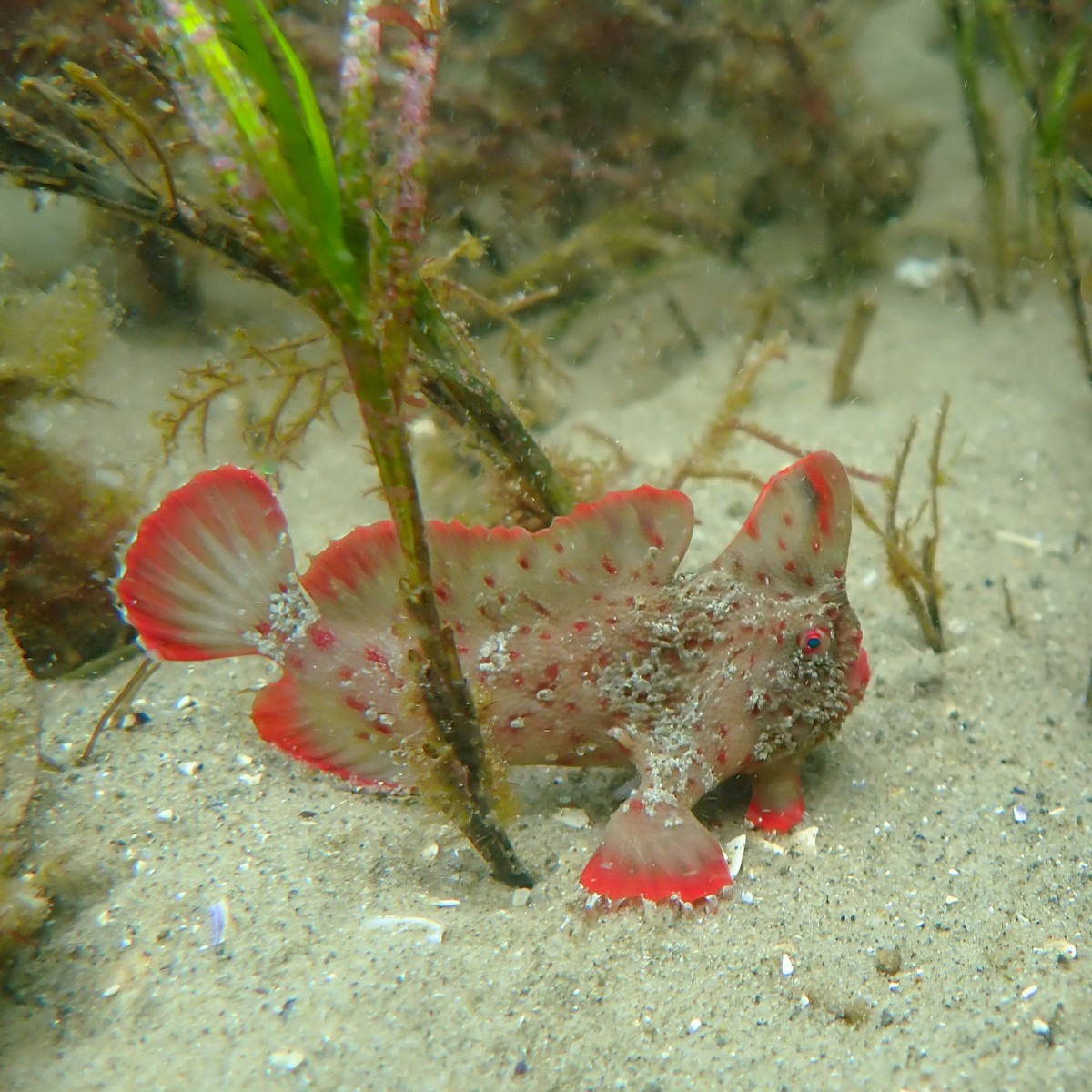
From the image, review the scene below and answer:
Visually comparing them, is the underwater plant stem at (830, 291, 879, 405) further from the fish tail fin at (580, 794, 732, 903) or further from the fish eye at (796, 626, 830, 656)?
the fish tail fin at (580, 794, 732, 903)

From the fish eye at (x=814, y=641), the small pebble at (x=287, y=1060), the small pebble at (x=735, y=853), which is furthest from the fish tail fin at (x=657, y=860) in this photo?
the small pebble at (x=287, y=1060)

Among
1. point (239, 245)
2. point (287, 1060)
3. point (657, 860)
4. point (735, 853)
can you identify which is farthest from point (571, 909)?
point (239, 245)

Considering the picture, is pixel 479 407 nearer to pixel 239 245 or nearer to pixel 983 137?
pixel 239 245

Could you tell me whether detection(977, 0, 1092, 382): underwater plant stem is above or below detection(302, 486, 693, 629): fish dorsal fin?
above

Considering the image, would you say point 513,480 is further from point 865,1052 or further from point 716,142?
point 716,142

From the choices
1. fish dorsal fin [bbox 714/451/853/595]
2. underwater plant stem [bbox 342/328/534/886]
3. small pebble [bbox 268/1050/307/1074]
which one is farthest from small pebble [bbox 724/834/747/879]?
small pebble [bbox 268/1050/307/1074]

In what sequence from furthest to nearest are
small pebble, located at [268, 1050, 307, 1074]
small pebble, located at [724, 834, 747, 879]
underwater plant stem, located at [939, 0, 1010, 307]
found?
underwater plant stem, located at [939, 0, 1010, 307], small pebble, located at [724, 834, 747, 879], small pebble, located at [268, 1050, 307, 1074]

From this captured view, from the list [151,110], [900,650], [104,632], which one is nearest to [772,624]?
[900,650]
